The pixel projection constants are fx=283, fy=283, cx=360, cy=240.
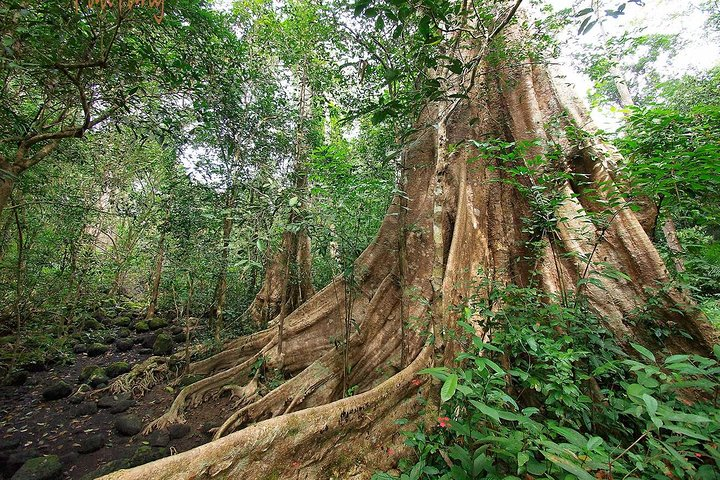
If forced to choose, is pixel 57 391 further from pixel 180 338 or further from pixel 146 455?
pixel 146 455

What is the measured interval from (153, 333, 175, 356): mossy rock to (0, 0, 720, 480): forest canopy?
0.87 ft

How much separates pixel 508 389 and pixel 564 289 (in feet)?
3.45

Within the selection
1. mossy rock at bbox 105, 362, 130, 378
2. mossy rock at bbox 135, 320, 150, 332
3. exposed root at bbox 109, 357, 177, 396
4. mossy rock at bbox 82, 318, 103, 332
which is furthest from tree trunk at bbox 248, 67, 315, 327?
mossy rock at bbox 82, 318, 103, 332

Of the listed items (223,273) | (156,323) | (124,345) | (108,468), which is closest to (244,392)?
(108,468)

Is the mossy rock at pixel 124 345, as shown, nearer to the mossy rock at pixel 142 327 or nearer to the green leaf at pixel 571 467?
the mossy rock at pixel 142 327

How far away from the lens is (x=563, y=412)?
170cm

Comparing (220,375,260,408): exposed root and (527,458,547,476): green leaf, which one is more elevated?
(527,458,547,476): green leaf

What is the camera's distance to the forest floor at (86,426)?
3.45m

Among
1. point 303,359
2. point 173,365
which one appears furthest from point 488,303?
point 173,365

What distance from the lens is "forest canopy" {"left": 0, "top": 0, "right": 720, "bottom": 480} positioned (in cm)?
167

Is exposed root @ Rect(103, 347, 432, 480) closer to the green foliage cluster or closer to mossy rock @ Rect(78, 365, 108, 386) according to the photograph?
the green foliage cluster

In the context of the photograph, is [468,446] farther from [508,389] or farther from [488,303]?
[488,303]

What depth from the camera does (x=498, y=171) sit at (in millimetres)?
3633

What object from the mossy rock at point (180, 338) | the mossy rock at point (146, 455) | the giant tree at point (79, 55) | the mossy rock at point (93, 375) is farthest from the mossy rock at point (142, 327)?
the giant tree at point (79, 55)
